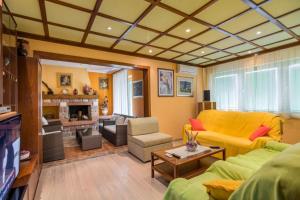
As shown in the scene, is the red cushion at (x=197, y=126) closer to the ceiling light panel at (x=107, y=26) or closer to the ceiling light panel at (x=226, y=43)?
the ceiling light panel at (x=226, y=43)

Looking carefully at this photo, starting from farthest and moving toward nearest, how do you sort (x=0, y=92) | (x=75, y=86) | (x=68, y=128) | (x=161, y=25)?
1. (x=75, y=86)
2. (x=68, y=128)
3. (x=161, y=25)
4. (x=0, y=92)

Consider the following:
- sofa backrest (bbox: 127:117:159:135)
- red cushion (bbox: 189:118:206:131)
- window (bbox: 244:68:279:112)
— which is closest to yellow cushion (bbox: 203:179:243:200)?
sofa backrest (bbox: 127:117:159:135)

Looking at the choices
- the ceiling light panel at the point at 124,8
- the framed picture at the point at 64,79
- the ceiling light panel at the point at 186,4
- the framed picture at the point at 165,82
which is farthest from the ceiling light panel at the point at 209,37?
the framed picture at the point at 64,79

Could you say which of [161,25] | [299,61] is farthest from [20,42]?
[299,61]

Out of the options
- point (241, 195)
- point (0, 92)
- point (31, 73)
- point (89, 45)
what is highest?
point (89, 45)

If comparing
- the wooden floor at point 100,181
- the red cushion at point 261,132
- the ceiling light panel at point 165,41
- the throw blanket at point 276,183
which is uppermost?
the ceiling light panel at point 165,41

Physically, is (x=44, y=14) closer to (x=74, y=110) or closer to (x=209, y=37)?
(x=209, y=37)

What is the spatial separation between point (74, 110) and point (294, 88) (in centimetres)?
696

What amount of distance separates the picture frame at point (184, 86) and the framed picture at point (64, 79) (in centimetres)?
426

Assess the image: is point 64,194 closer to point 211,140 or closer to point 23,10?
point 23,10

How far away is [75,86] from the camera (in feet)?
20.7

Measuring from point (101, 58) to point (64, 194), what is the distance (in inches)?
107

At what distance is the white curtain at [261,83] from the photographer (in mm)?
3592

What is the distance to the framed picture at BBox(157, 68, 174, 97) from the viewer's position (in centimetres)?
460
